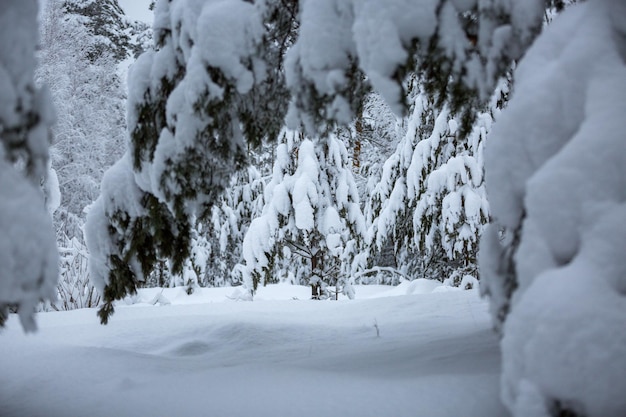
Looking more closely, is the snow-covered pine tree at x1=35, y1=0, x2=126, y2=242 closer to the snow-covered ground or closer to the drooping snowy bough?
the snow-covered ground

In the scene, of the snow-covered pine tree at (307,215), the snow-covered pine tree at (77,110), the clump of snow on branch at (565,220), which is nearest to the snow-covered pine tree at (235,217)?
the snow-covered pine tree at (307,215)

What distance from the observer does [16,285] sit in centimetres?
135

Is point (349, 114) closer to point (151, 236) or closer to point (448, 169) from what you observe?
point (151, 236)

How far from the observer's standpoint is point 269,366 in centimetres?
243

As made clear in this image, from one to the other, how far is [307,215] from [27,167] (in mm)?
5959

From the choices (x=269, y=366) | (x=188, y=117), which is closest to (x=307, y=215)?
(x=269, y=366)

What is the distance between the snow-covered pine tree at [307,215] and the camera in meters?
7.46

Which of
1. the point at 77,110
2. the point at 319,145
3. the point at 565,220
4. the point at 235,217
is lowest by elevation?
the point at 565,220

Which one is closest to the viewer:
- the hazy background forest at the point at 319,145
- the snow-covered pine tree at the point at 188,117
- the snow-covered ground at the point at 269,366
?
the hazy background forest at the point at 319,145

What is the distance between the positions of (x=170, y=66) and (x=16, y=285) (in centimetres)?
148

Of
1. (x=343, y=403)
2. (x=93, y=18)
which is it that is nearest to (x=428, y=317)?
(x=343, y=403)

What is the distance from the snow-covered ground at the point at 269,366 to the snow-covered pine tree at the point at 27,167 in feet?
2.61

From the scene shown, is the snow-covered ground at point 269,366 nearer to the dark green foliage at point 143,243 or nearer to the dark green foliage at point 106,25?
the dark green foliage at point 143,243

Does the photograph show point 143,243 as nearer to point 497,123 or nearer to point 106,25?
point 497,123
